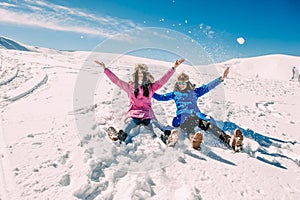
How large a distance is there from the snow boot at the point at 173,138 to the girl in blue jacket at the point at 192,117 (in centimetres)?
31

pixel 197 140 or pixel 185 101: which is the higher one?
pixel 185 101

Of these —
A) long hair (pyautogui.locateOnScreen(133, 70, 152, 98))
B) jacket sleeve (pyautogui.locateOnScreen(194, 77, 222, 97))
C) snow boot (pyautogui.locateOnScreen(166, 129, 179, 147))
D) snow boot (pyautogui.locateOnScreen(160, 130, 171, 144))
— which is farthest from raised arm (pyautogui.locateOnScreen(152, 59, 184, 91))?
snow boot (pyautogui.locateOnScreen(166, 129, 179, 147))

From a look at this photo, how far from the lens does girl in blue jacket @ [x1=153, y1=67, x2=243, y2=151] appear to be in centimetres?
493

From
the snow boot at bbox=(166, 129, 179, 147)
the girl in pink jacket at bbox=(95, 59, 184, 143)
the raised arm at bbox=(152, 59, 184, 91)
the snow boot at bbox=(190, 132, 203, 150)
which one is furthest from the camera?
the raised arm at bbox=(152, 59, 184, 91)

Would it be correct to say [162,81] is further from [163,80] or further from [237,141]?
[237,141]

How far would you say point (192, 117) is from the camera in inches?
221

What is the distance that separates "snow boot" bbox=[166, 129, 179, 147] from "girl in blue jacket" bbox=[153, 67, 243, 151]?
0.31 m

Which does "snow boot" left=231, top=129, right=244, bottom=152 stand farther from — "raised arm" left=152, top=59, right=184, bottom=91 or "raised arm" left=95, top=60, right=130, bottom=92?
"raised arm" left=95, top=60, right=130, bottom=92

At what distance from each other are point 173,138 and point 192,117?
98 cm

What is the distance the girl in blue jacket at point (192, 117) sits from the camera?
16.2 ft

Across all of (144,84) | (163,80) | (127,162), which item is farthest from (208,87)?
(127,162)

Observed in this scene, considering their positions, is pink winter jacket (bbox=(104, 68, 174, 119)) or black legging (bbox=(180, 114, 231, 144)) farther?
pink winter jacket (bbox=(104, 68, 174, 119))

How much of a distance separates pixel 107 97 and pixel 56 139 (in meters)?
3.87

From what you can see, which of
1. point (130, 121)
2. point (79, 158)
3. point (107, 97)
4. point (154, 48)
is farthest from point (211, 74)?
point (79, 158)
